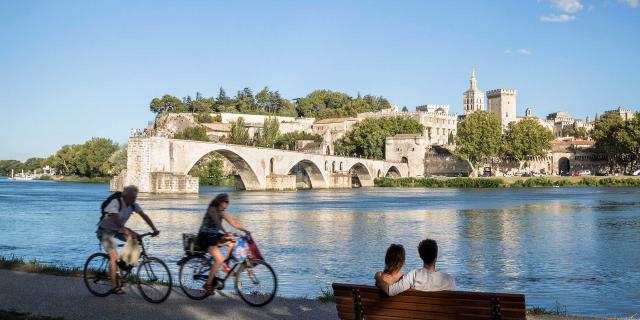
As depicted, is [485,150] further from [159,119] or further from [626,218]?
[626,218]

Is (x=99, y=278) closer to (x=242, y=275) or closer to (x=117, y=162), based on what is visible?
(x=242, y=275)

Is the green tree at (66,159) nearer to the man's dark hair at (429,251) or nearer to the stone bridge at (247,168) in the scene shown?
the stone bridge at (247,168)

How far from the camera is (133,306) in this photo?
8.98m

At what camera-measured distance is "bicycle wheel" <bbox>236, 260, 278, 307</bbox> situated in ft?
29.8

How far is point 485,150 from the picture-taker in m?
92.6

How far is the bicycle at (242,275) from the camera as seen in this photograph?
9.11m

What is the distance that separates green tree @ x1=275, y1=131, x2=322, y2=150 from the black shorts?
4029 inches

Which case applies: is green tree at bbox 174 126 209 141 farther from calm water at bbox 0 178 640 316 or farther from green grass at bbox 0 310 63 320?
green grass at bbox 0 310 63 320

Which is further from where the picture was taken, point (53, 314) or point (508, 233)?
point (508, 233)

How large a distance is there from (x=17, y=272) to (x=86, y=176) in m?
98.0

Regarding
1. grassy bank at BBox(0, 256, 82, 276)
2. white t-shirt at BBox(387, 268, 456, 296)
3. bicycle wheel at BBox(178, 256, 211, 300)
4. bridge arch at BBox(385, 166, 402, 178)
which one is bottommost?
grassy bank at BBox(0, 256, 82, 276)

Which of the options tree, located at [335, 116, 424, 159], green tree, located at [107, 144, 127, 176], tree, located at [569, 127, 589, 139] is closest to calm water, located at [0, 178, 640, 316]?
green tree, located at [107, 144, 127, 176]

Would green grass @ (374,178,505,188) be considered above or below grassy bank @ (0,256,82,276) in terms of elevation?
above

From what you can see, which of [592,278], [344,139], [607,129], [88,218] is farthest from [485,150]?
[592,278]
